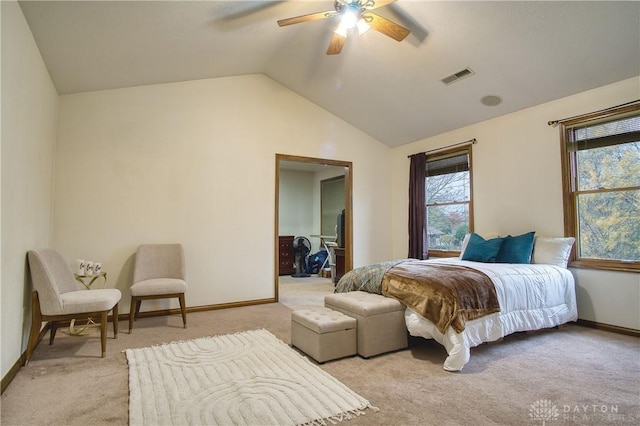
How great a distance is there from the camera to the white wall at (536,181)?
363cm

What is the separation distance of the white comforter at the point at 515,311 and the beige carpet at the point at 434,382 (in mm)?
174

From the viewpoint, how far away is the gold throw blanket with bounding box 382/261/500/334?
276cm

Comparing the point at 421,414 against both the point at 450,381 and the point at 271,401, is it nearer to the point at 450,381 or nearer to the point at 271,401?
the point at 450,381

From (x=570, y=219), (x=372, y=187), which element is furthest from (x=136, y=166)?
(x=570, y=219)

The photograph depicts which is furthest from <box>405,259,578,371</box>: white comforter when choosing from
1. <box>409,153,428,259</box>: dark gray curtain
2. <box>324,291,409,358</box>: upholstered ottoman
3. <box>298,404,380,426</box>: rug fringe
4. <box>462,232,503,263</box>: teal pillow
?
<box>409,153,428,259</box>: dark gray curtain

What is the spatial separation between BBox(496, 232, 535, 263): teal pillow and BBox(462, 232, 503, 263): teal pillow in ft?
0.19

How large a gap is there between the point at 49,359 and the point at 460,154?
547cm

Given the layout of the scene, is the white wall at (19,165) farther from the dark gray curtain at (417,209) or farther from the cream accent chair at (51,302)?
the dark gray curtain at (417,209)

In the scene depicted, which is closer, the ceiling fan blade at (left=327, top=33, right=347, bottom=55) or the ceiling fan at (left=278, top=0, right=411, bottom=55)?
the ceiling fan at (left=278, top=0, right=411, bottom=55)

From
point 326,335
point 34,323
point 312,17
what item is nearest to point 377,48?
point 312,17

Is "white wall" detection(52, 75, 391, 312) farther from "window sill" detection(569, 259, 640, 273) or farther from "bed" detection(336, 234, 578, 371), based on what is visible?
"window sill" detection(569, 259, 640, 273)

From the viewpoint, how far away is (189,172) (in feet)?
15.1

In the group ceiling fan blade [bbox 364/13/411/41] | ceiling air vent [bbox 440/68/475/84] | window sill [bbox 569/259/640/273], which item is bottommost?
window sill [bbox 569/259/640/273]

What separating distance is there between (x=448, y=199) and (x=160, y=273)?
14.2 ft
